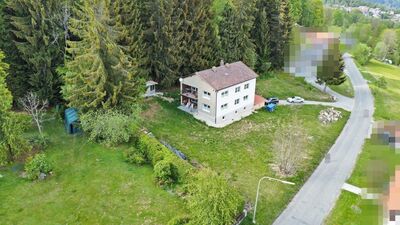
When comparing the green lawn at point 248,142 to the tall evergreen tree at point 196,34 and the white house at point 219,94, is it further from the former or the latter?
the tall evergreen tree at point 196,34

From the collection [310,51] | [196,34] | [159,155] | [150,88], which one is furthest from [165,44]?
[310,51]

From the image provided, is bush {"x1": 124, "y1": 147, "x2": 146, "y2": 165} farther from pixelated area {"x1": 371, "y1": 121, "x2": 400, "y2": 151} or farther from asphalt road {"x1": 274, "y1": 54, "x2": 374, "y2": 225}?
pixelated area {"x1": 371, "y1": 121, "x2": 400, "y2": 151}

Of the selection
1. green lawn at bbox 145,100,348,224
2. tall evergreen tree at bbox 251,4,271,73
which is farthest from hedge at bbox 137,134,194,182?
tall evergreen tree at bbox 251,4,271,73

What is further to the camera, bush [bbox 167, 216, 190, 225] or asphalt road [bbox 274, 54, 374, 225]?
asphalt road [bbox 274, 54, 374, 225]

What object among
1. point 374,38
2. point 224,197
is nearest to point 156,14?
point 224,197

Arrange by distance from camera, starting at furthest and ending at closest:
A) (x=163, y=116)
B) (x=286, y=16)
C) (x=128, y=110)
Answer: (x=286, y=16), (x=163, y=116), (x=128, y=110)

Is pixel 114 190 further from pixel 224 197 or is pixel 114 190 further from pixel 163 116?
pixel 163 116

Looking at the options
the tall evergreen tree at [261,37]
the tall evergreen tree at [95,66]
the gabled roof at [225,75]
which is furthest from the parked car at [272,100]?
the tall evergreen tree at [95,66]

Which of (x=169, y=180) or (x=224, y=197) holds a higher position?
(x=224, y=197)
